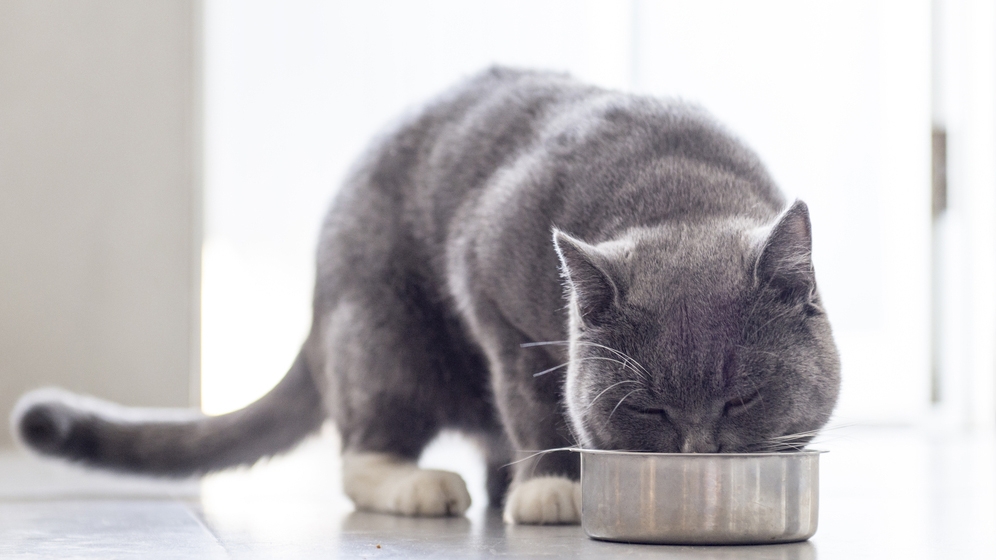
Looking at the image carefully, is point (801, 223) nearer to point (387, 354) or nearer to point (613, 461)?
point (613, 461)

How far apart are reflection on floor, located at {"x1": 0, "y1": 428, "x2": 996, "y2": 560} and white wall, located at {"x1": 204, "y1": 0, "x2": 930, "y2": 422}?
129 centimetres

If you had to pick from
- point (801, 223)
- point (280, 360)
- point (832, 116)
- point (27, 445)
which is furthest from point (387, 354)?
point (832, 116)

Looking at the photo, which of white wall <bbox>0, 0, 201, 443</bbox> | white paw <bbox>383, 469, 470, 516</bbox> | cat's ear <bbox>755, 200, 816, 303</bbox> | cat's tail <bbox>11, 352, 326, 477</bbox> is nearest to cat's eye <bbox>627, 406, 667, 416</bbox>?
cat's ear <bbox>755, 200, 816, 303</bbox>

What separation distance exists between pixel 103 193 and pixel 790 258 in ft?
10.0

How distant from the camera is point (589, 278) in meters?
1.60

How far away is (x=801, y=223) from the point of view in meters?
1.51

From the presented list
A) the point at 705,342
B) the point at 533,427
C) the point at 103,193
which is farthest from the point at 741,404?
the point at 103,193

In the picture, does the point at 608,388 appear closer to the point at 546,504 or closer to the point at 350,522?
the point at 546,504

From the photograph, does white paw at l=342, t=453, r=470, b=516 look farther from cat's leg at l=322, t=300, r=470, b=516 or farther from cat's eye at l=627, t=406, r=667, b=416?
cat's eye at l=627, t=406, r=667, b=416

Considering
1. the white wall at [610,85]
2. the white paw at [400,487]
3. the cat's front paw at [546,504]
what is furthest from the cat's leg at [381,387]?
the white wall at [610,85]

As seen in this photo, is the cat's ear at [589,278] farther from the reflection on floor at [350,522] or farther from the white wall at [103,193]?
the white wall at [103,193]

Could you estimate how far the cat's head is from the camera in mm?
1488

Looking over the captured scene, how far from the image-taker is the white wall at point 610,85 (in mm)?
4082

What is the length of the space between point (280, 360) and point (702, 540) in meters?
2.88
